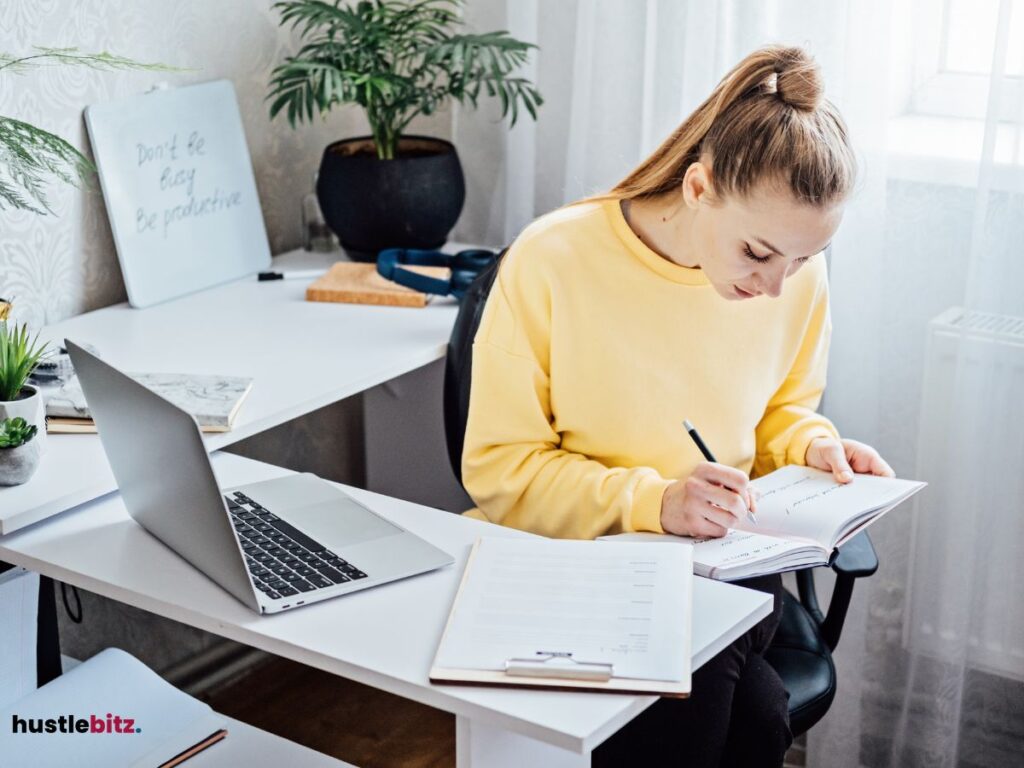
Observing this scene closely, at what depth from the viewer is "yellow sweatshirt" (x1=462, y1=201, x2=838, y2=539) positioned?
1.52 meters

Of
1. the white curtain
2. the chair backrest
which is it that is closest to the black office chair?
the chair backrest

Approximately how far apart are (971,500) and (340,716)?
3.62 ft

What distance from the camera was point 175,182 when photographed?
79.2 inches

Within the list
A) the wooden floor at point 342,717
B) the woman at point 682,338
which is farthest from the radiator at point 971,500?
the wooden floor at point 342,717

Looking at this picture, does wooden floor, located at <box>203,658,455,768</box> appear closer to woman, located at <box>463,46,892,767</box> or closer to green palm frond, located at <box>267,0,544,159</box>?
woman, located at <box>463,46,892,767</box>

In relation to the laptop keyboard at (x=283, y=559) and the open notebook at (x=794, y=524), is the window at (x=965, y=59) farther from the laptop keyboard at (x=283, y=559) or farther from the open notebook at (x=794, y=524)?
the laptop keyboard at (x=283, y=559)

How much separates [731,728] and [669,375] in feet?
1.37

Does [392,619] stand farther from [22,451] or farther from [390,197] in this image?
[390,197]

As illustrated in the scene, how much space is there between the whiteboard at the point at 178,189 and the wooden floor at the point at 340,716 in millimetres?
743

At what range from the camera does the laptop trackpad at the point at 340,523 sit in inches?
50.6

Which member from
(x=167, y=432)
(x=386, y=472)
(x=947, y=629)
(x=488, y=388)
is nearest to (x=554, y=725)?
(x=167, y=432)

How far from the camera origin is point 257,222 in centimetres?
215

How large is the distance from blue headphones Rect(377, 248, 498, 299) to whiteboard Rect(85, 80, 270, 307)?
0.84 feet

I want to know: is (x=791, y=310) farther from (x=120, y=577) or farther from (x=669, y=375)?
(x=120, y=577)
